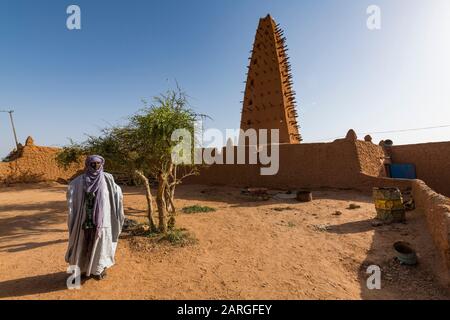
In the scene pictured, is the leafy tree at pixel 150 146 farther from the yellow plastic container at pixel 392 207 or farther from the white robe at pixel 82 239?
the yellow plastic container at pixel 392 207

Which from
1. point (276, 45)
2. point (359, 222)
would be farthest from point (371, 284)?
point (276, 45)

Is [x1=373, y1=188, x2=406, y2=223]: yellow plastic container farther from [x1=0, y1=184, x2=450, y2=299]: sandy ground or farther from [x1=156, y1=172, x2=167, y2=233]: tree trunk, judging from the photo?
[x1=156, y1=172, x2=167, y2=233]: tree trunk

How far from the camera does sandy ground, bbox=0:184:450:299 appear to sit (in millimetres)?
3885

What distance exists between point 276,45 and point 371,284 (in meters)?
19.2

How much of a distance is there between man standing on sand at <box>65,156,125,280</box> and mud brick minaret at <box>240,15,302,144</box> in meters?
14.8

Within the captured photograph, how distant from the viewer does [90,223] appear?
13.3 ft

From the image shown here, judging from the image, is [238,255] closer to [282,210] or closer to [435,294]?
[435,294]

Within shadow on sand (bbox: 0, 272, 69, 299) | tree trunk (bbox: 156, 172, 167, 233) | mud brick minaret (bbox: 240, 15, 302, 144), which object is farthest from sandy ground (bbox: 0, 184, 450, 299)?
mud brick minaret (bbox: 240, 15, 302, 144)

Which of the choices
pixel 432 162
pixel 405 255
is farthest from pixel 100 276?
pixel 432 162

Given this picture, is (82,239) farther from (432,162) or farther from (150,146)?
(432,162)

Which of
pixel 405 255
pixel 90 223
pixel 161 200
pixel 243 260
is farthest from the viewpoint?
pixel 161 200

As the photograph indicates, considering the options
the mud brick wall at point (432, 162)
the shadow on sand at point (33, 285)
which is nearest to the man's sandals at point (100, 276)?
the shadow on sand at point (33, 285)

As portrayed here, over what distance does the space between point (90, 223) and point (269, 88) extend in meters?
17.3

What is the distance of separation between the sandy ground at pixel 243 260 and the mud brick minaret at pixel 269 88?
1037 centimetres
